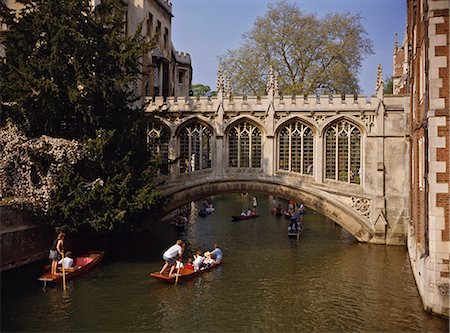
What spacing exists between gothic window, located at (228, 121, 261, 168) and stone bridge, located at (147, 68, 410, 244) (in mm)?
46

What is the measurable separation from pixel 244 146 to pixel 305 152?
283 cm

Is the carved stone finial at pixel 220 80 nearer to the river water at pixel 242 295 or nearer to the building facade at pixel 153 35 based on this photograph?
the building facade at pixel 153 35

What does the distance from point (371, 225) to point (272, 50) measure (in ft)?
50.2

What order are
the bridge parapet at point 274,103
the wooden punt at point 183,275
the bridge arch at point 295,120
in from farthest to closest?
the bridge arch at point 295,120 → the bridge parapet at point 274,103 → the wooden punt at point 183,275

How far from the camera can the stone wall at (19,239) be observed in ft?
52.0

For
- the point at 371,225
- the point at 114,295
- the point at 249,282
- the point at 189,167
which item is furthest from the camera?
the point at 189,167

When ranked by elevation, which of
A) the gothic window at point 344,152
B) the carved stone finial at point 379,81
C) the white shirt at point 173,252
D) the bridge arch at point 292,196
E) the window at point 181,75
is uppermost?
the window at point 181,75

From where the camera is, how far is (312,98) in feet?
70.7

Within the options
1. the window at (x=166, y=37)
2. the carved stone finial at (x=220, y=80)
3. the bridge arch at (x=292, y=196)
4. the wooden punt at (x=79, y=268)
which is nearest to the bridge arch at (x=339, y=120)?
the bridge arch at (x=292, y=196)

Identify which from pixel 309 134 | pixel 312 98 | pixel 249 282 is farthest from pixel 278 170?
pixel 249 282

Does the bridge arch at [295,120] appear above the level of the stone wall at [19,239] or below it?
above

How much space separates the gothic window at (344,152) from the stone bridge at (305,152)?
0.04m

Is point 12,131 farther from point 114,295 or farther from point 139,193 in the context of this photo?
point 114,295

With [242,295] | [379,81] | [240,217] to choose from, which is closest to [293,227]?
[240,217]
